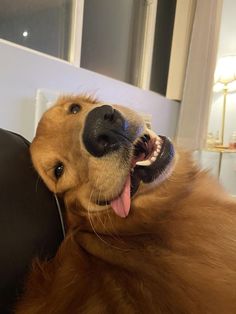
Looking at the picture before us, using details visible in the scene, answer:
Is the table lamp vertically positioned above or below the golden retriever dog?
above

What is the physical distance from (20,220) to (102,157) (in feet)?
0.83

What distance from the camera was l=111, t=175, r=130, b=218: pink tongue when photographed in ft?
2.97

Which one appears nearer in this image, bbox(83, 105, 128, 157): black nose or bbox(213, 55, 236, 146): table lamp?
bbox(83, 105, 128, 157): black nose

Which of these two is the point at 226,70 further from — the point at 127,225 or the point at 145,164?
the point at 127,225

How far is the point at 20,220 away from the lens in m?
0.76

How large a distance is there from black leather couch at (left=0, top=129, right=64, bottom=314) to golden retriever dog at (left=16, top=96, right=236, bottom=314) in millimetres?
31

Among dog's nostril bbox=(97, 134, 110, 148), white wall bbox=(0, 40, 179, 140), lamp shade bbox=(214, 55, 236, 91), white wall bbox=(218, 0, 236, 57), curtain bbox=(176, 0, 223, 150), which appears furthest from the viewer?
lamp shade bbox=(214, 55, 236, 91)

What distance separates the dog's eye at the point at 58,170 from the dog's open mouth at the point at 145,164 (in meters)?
0.14

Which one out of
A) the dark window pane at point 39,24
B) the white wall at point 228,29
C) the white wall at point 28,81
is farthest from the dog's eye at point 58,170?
the white wall at point 228,29

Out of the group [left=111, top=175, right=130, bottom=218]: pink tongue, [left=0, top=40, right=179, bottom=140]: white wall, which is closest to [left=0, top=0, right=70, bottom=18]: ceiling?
[left=0, top=40, right=179, bottom=140]: white wall

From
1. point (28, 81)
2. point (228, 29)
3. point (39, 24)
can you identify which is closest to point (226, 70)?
point (228, 29)

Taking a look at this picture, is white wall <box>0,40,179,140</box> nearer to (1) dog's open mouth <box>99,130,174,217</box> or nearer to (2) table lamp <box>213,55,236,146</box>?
(1) dog's open mouth <box>99,130,174,217</box>

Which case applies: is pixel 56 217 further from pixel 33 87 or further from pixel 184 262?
pixel 33 87

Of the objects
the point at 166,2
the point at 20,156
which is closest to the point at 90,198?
the point at 20,156
